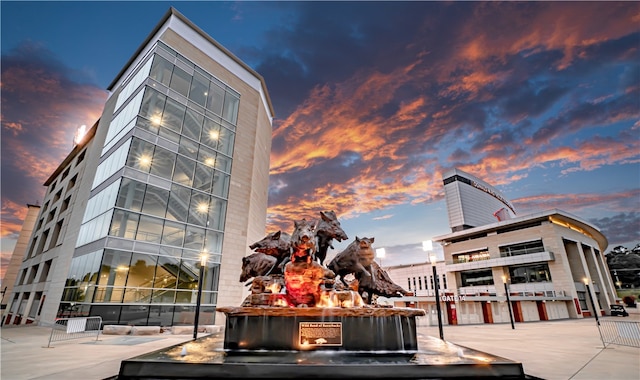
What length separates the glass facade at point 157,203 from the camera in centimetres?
1825

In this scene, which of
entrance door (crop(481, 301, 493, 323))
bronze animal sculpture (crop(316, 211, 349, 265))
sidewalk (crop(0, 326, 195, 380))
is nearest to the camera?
sidewalk (crop(0, 326, 195, 380))

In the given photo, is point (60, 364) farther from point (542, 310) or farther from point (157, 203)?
point (542, 310)

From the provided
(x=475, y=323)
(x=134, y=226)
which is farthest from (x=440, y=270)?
(x=134, y=226)

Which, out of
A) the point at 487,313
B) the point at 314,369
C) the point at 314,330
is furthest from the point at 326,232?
the point at 487,313

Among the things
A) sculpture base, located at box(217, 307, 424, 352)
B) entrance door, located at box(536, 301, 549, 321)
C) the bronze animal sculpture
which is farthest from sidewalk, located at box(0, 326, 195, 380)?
entrance door, located at box(536, 301, 549, 321)

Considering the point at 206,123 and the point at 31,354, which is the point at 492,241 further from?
the point at 31,354

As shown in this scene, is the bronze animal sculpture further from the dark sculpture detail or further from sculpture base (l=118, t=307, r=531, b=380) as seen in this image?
sculpture base (l=118, t=307, r=531, b=380)

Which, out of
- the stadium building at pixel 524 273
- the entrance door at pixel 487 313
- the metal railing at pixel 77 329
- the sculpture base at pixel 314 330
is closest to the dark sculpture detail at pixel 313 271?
the sculpture base at pixel 314 330

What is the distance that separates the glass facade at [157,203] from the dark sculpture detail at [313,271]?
38.3 ft

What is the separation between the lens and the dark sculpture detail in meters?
7.29

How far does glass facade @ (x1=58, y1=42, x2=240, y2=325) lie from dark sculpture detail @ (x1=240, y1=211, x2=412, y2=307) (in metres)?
11.7

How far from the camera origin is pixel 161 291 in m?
19.4

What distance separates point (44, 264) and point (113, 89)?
21.1 metres

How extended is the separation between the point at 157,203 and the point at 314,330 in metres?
19.0
